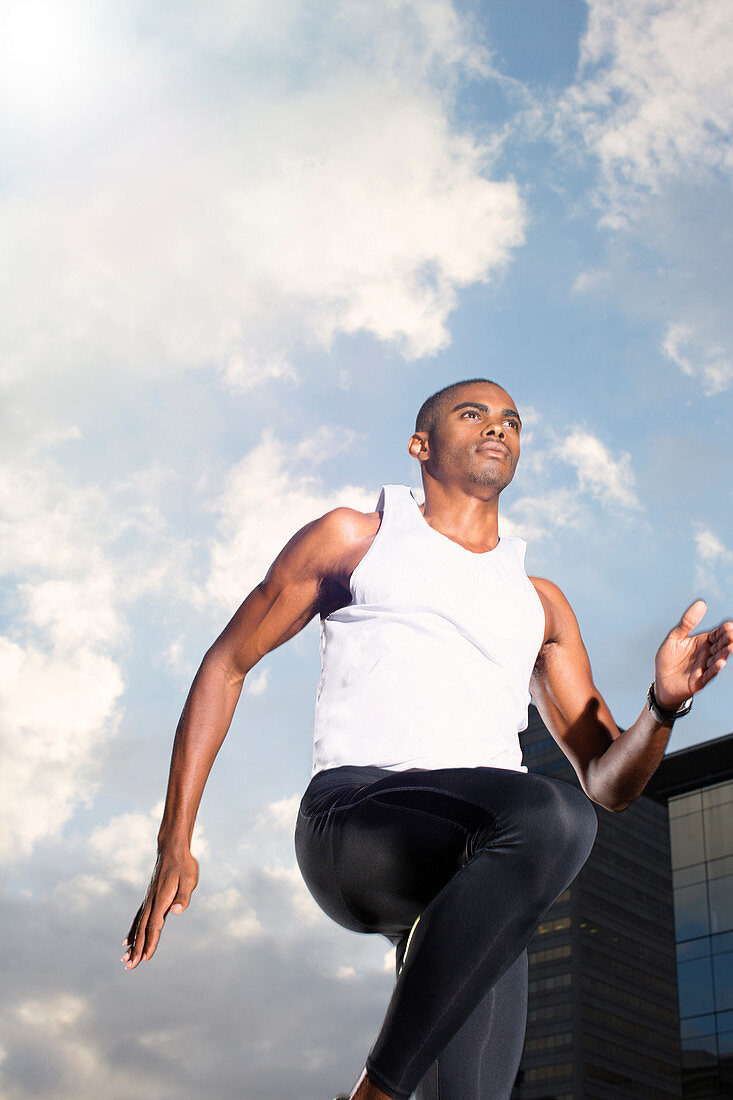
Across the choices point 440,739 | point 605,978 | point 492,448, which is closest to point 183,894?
point 440,739

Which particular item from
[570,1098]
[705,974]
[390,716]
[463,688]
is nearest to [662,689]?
[463,688]

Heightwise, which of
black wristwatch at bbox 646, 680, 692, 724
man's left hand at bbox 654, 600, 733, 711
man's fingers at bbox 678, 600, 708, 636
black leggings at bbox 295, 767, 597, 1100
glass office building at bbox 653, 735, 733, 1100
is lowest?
black leggings at bbox 295, 767, 597, 1100

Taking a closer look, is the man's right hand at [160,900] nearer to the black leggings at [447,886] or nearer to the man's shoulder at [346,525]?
the black leggings at [447,886]

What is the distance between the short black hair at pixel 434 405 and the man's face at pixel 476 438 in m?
0.02

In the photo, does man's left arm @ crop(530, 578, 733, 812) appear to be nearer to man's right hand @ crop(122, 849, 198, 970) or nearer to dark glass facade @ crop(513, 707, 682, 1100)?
man's right hand @ crop(122, 849, 198, 970)

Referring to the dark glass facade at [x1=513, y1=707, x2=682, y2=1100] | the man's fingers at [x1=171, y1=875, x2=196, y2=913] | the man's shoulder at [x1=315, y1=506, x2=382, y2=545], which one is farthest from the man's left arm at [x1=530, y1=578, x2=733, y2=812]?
the dark glass facade at [x1=513, y1=707, x2=682, y2=1100]

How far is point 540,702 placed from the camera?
11.3 feet

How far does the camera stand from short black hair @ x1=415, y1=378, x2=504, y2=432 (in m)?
3.45

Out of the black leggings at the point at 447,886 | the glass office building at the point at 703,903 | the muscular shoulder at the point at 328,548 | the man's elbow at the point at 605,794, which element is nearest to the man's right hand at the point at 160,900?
the black leggings at the point at 447,886

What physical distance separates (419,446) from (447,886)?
180 centimetres

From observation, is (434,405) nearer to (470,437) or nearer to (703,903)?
(470,437)

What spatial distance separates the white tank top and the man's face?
9.4 inches

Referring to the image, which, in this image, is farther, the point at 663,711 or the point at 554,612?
the point at 554,612

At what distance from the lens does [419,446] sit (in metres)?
3.49
